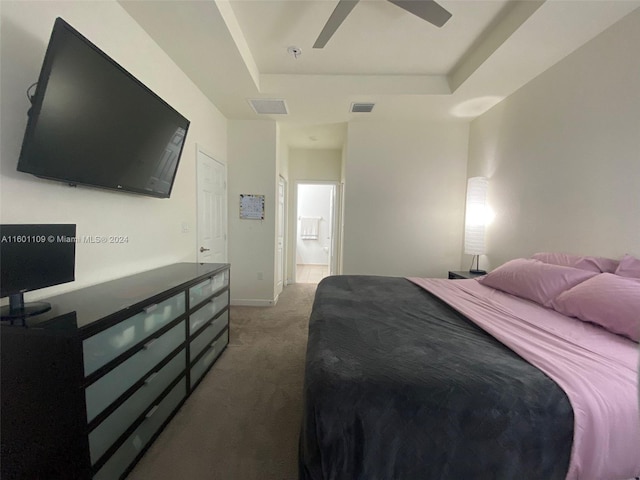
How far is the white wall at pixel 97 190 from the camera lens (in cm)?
115

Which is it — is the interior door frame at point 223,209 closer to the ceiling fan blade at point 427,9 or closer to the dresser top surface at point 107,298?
the dresser top surface at point 107,298

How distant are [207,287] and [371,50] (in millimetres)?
2659

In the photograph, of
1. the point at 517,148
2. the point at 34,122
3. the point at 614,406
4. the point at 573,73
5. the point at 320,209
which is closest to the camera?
the point at 614,406

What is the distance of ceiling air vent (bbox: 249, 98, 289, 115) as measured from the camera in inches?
121

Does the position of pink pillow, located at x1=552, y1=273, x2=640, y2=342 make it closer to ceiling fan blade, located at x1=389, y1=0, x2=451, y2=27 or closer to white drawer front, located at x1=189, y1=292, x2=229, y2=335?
ceiling fan blade, located at x1=389, y1=0, x2=451, y2=27

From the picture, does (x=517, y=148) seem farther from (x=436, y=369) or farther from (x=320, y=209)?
(x=320, y=209)

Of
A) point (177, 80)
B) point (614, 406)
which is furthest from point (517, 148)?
point (177, 80)

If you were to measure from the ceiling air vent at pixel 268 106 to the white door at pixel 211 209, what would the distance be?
858 mm

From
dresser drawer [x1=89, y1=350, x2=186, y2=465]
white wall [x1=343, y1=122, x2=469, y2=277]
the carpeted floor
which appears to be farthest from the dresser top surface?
white wall [x1=343, y1=122, x2=469, y2=277]

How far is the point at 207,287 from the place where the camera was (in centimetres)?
209

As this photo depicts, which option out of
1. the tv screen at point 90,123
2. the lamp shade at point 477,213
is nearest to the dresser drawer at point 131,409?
the tv screen at point 90,123

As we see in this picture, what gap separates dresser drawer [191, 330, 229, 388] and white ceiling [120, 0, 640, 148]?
2.51 m

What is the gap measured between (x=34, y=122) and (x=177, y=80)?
1.65m

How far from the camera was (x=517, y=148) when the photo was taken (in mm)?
2729
